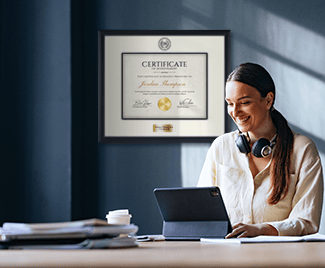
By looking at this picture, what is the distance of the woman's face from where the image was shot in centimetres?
195

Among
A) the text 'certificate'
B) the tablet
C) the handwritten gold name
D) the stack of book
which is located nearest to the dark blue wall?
the text 'certificate'

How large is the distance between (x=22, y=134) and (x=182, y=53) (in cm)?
122

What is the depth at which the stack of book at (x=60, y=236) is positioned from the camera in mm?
942

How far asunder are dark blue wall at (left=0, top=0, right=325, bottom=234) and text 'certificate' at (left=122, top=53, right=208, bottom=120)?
208 mm

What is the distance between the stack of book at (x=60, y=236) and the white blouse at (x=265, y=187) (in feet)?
2.81

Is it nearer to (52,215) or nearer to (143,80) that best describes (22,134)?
(52,215)

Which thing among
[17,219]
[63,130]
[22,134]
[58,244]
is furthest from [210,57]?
[58,244]

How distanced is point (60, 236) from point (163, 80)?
222 centimetres

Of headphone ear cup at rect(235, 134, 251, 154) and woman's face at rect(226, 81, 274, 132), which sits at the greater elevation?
woman's face at rect(226, 81, 274, 132)

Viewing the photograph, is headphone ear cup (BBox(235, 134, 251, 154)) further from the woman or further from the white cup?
the white cup

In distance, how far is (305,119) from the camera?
2992mm

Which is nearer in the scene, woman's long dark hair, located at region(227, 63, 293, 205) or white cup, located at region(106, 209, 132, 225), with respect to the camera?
white cup, located at region(106, 209, 132, 225)

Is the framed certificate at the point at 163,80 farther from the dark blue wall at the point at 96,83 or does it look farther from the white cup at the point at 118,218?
the white cup at the point at 118,218

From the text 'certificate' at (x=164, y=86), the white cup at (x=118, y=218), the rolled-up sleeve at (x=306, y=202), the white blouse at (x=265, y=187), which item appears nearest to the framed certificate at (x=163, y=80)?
the text 'certificate' at (x=164, y=86)
